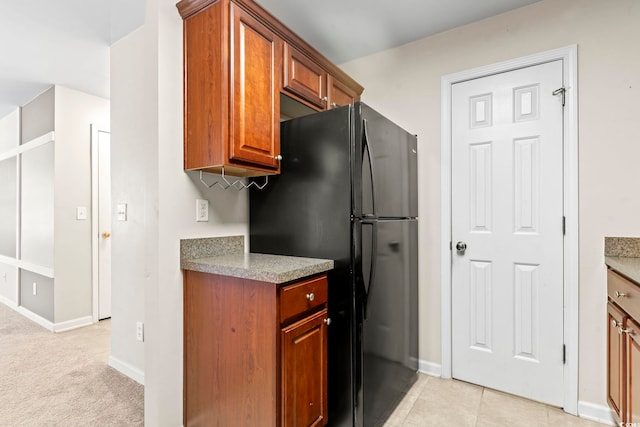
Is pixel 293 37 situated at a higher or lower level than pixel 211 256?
higher

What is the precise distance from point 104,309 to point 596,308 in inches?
178

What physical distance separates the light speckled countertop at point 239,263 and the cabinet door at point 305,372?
0.79 feet

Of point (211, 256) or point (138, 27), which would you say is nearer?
point (211, 256)

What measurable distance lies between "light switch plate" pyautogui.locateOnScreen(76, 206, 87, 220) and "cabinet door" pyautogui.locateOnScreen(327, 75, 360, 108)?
9.88ft

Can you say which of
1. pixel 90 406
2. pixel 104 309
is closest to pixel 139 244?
pixel 90 406

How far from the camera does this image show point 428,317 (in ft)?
8.30

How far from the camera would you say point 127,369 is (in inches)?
97.3

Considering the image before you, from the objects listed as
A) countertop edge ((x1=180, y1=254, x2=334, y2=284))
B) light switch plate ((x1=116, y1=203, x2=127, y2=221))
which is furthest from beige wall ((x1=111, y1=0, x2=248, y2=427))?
light switch plate ((x1=116, y1=203, x2=127, y2=221))

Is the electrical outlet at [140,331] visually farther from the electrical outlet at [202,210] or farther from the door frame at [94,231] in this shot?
the door frame at [94,231]

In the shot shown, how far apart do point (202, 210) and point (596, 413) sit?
8.55 ft

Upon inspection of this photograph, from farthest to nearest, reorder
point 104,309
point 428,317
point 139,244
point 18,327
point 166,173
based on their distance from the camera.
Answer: point 104,309 → point 18,327 → point 428,317 → point 139,244 → point 166,173

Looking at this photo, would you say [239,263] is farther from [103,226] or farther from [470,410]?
[103,226]

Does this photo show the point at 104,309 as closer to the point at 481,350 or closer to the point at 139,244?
the point at 139,244

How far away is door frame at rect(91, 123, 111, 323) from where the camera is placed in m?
3.64
